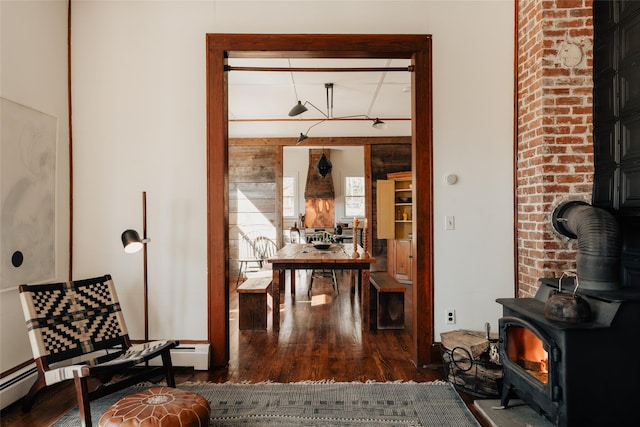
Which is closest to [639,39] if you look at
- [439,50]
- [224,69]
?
[439,50]

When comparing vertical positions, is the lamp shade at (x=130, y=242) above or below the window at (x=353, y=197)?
below

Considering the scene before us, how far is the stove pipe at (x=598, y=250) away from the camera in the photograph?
2.09m

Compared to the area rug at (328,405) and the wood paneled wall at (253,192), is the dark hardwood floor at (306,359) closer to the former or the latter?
the area rug at (328,405)

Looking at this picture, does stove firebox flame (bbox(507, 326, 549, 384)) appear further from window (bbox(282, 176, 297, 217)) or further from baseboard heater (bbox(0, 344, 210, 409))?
window (bbox(282, 176, 297, 217))

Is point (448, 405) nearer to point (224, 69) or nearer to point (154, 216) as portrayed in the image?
point (154, 216)

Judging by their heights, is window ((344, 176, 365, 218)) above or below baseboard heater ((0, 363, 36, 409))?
above

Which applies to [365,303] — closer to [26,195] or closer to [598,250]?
[598,250]

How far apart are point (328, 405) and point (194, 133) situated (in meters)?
2.27

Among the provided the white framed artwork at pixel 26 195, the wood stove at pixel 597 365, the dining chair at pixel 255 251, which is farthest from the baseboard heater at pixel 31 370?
the dining chair at pixel 255 251

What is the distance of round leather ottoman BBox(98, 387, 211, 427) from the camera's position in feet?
5.97

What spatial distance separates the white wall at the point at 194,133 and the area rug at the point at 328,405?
0.60 metres

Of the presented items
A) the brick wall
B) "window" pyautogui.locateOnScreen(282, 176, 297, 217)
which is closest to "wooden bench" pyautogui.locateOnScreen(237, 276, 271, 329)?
the brick wall

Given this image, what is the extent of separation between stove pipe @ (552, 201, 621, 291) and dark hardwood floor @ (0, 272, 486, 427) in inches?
44.1

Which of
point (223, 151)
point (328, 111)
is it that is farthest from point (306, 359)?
point (328, 111)
